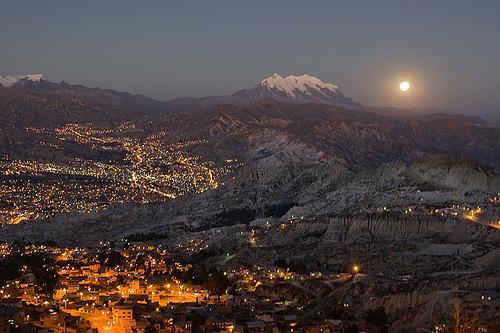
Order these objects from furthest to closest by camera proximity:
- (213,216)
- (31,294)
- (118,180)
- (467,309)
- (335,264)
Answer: (118,180) < (213,216) < (335,264) < (31,294) < (467,309)

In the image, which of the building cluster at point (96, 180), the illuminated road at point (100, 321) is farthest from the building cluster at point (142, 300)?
the building cluster at point (96, 180)

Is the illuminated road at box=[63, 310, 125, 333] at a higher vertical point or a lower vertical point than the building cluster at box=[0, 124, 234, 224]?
higher

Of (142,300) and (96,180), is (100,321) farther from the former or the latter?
(96,180)

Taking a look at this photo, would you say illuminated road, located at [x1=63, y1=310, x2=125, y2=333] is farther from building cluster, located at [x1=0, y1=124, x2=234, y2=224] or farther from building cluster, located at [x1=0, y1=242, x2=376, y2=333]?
building cluster, located at [x1=0, y1=124, x2=234, y2=224]

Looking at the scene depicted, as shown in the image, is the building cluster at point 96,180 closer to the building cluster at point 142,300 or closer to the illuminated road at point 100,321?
the building cluster at point 142,300

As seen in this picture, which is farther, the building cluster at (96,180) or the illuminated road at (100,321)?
the building cluster at (96,180)

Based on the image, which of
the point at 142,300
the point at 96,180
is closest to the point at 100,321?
the point at 142,300

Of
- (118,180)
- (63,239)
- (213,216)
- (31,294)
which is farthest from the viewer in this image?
(118,180)

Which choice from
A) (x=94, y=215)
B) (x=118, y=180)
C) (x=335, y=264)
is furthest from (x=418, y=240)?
(x=118, y=180)

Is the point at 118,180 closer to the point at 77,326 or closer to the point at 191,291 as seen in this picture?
the point at 191,291

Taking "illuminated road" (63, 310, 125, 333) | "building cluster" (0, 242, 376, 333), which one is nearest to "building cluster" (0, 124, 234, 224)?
"building cluster" (0, 242, 376, 333)

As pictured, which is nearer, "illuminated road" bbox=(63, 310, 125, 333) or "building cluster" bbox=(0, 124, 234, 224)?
"illuminated road" bbox=(63, 310, 125, 333)
